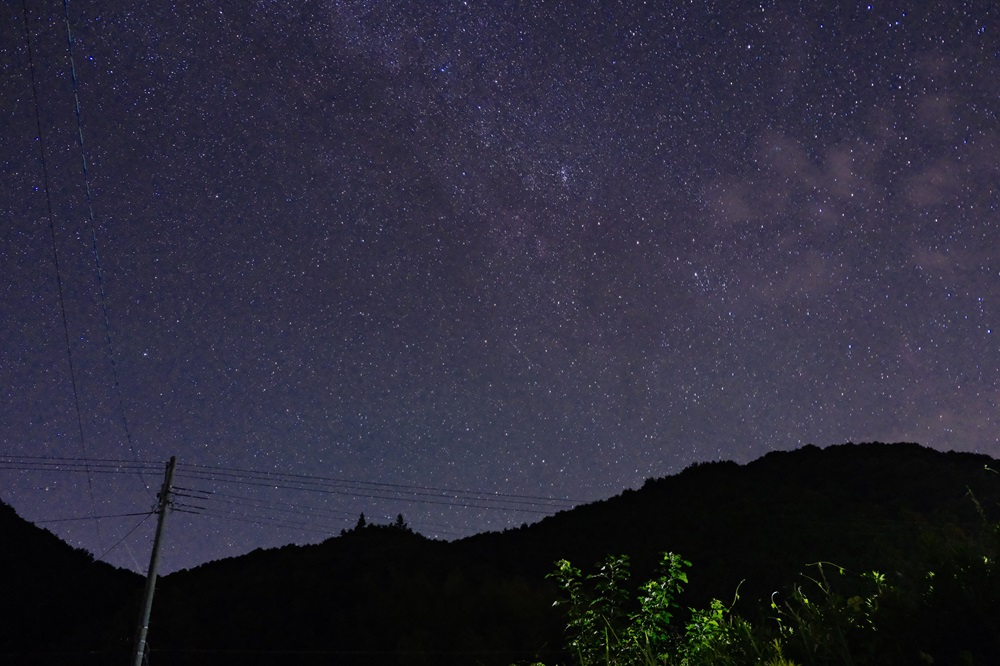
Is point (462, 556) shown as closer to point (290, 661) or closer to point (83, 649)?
point (290, 661)

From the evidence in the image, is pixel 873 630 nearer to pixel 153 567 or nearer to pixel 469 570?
pixel 153 567

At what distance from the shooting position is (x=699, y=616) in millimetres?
5242

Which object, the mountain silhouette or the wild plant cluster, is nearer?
the wild plant cluster

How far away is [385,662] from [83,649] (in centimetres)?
1330

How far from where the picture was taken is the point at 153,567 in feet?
60.5

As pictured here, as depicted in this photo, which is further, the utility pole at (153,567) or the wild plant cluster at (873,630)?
the utility pole at (153,567)

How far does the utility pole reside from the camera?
17.0m

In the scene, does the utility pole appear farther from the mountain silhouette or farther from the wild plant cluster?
the wild plant cluster

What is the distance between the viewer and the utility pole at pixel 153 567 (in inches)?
668

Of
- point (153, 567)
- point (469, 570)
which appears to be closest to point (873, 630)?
point (153, 567)

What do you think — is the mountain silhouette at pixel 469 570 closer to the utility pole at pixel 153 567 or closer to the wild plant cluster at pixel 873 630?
the utility pole at pixel 153 567

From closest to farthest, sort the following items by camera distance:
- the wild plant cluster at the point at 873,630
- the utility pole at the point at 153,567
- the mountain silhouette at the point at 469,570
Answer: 1. the wild plant cluster at the point at 873,630
2. the utility pole at the point at 153,567
3. the mountain silhouette at the point at 469,570

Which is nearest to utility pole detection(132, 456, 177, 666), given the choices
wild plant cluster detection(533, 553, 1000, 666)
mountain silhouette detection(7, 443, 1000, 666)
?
mountain silhouette detection(7, 443, 1000, 666)

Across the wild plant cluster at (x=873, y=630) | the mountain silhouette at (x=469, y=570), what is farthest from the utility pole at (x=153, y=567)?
the wild plant cluster at (x=873, y=630)
